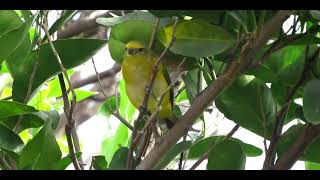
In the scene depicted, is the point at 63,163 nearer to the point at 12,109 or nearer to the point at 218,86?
the point at 12,109

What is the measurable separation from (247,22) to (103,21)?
0.73 feet

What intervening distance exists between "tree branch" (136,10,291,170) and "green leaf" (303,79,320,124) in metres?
0.10

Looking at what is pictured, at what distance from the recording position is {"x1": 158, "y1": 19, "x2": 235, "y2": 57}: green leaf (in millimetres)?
792

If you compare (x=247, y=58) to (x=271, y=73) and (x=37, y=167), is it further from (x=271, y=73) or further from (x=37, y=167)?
(x=37, y=167)

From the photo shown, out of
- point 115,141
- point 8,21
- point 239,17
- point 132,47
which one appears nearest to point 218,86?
point 239,17

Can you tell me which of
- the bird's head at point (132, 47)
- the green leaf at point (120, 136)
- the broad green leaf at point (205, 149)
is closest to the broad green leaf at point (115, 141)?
the green leaf at point (120, 136)

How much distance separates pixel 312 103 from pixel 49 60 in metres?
0.39

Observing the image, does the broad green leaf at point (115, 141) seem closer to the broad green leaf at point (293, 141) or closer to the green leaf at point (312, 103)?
the broad green leaf at point (293, 141)

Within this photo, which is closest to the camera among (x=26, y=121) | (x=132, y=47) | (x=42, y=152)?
(x=42, y=152)

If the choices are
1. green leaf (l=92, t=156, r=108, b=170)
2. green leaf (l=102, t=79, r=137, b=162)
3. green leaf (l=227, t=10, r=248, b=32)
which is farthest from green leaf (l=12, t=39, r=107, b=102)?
green leaf (l=102, t=79, r=137, b=162)

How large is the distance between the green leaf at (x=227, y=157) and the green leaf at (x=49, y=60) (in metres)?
0.24

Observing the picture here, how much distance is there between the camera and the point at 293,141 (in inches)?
35.1

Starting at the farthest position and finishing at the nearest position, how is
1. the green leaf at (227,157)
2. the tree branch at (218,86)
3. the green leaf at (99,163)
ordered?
the green leaf at (99,163) → the green leaf at (227,157) → the tree branch at (218,86)

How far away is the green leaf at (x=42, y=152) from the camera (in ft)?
2.79
